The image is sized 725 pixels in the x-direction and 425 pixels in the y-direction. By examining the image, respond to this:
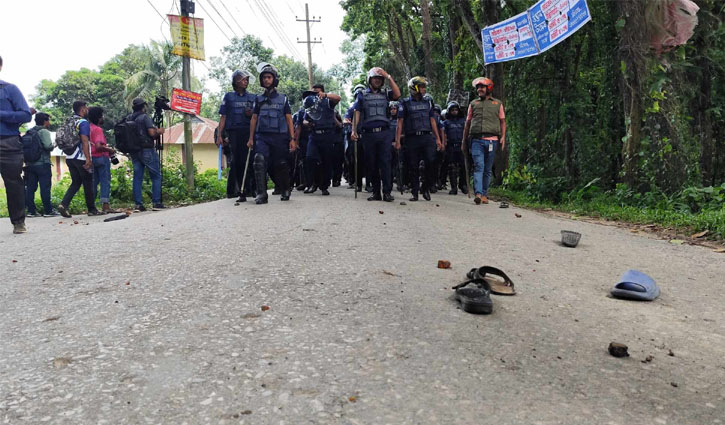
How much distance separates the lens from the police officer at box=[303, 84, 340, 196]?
37.0ft

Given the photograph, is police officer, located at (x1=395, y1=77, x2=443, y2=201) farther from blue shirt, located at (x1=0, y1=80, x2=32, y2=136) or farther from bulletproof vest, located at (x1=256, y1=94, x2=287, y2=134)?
blue shirt, located at (x1=0, y1=80, x2=32, y2=136)

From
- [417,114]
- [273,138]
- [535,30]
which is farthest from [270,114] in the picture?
[535,30]

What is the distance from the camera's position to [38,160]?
10234mm

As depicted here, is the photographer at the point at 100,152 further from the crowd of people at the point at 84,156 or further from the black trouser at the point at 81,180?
the black trouser at the point at 81,180

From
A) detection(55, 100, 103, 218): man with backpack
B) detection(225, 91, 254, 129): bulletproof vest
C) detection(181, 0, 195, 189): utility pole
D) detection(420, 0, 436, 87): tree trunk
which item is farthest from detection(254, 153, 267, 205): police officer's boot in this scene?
detection(420, 0, 436, 87): tree trunk

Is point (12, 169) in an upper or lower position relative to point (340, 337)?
upper

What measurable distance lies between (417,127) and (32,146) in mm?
6841

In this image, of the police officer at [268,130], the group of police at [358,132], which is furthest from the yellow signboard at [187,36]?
the police officer at [268,130]

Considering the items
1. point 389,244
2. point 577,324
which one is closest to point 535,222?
point 389,244

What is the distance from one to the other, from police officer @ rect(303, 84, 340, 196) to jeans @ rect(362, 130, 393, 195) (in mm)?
1724

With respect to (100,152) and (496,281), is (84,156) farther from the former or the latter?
(496,281)

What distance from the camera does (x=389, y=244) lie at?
17.5 ft

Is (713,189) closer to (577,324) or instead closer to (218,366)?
(577,324)

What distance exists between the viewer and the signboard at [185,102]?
14391 millimetres
